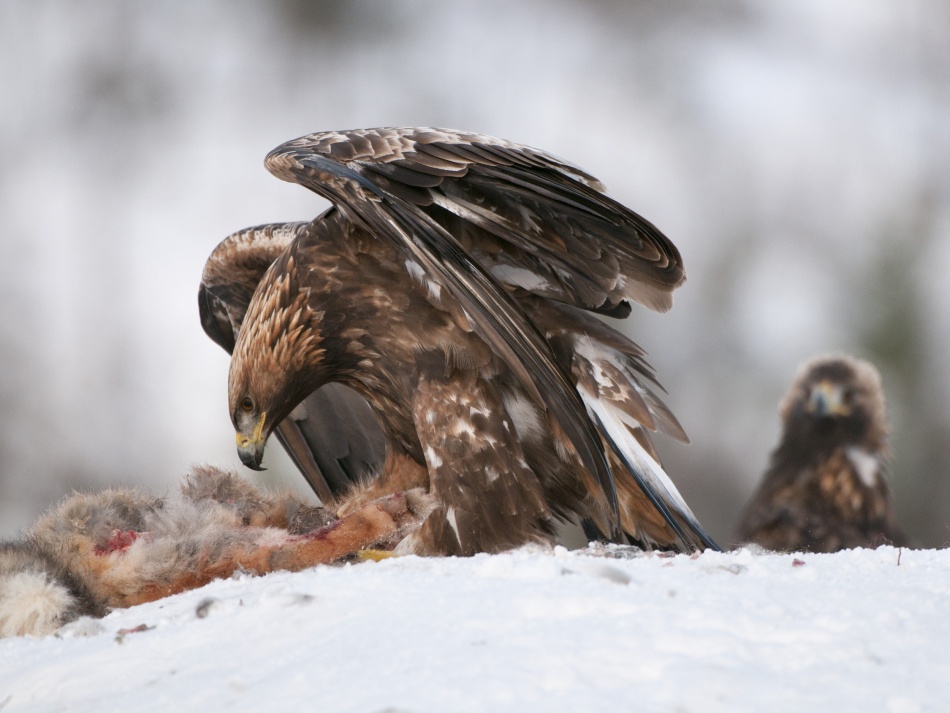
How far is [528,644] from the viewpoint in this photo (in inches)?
65.1

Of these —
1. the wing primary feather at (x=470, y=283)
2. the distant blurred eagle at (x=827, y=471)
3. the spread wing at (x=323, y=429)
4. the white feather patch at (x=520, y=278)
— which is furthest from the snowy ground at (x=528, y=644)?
the distant blurred eagle at (x=827, y=471)

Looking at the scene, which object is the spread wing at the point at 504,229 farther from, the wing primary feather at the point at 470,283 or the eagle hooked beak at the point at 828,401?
the eagle hooked beak at the point at 828,401

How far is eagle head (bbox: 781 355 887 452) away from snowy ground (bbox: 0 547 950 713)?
3.15 metres

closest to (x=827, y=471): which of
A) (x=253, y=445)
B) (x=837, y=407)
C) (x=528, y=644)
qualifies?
(x=837, y=407)

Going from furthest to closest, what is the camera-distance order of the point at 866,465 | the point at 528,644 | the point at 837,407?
the point at 837,407 < the point at 866,465 < the point at 528,644

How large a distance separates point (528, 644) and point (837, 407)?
13.6ft

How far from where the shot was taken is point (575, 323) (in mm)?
3457

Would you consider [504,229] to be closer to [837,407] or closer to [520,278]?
[520,278]

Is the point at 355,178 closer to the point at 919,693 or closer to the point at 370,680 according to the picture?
the point at 370,680

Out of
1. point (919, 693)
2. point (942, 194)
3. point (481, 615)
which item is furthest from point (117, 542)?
point (942, 194)

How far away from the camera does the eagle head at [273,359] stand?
3.55 meters

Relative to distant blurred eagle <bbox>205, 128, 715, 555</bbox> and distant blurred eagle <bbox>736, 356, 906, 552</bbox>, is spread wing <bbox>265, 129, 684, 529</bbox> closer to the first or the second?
distant blurred eagle <bbox>205, 128, 715, 555</bbox>

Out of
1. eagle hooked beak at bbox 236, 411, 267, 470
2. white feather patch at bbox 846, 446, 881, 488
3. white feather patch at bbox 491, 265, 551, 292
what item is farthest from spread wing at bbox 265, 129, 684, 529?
white feather patch at bbox 846, 446, 881, 488

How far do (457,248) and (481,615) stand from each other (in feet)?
4.83
